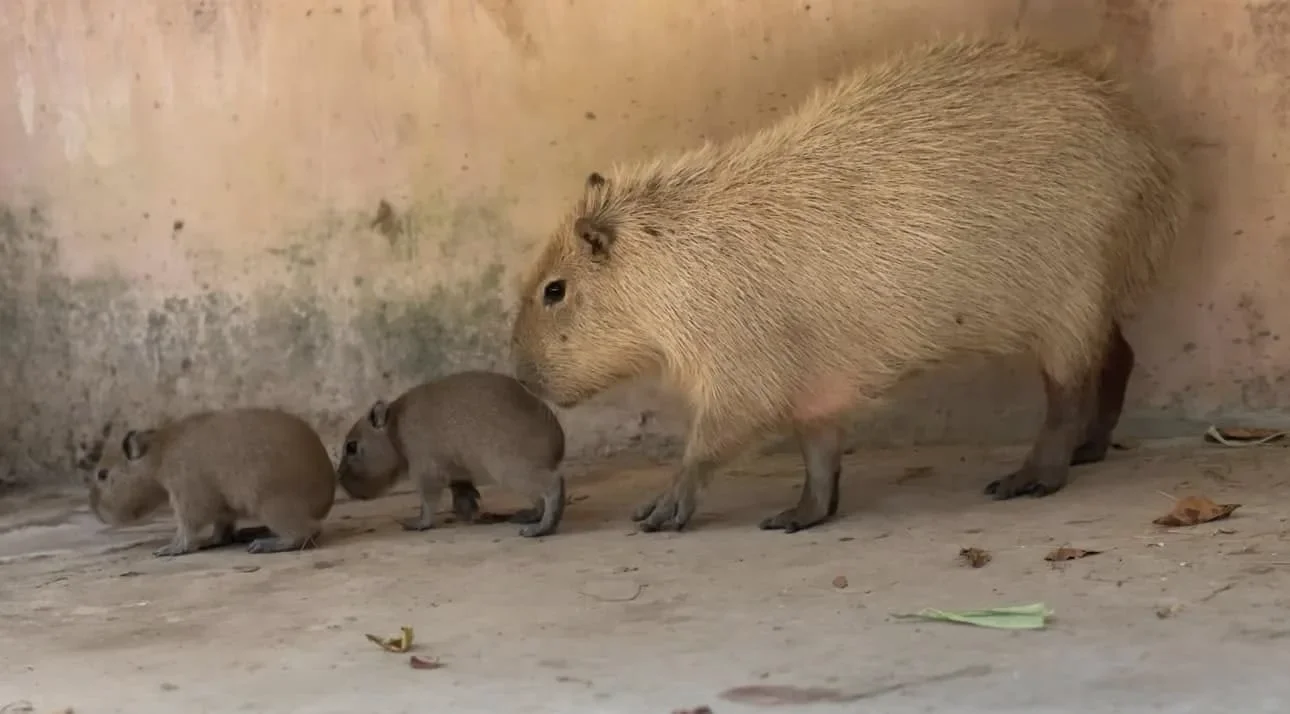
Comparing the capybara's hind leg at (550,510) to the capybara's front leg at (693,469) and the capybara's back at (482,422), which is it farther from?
the capybara's front leg at (693,469)

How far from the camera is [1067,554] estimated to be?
2982mm

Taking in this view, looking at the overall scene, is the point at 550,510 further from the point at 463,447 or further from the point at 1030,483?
the point at 1030,483

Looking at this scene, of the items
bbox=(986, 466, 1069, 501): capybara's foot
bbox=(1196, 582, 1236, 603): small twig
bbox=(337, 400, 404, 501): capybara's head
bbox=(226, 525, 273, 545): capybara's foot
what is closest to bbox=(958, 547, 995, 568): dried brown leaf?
bbox=(1196, 582, 1236, 603): small twig

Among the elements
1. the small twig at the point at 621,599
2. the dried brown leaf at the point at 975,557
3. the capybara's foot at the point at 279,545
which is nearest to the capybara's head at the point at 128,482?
the capybara's foot at the point at 279,545

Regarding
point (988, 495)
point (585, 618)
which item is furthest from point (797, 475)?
point (585, 618)

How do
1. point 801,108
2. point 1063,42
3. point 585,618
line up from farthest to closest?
point 1063,42
point 801,108
point 585,618

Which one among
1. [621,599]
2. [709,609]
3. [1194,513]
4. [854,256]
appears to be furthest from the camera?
[854,256]

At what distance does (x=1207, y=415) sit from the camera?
441 cm

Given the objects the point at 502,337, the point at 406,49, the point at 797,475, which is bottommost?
the point at 797,475

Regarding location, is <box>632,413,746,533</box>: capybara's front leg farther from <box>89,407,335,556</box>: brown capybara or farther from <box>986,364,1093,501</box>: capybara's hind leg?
<box>89,407,335,556</box>: brown capybara

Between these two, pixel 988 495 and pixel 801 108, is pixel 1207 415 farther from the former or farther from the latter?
pixel 801 108

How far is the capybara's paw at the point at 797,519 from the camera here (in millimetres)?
3555

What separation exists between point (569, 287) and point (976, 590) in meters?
1.50

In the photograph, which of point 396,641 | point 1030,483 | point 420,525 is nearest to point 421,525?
point 420,525
